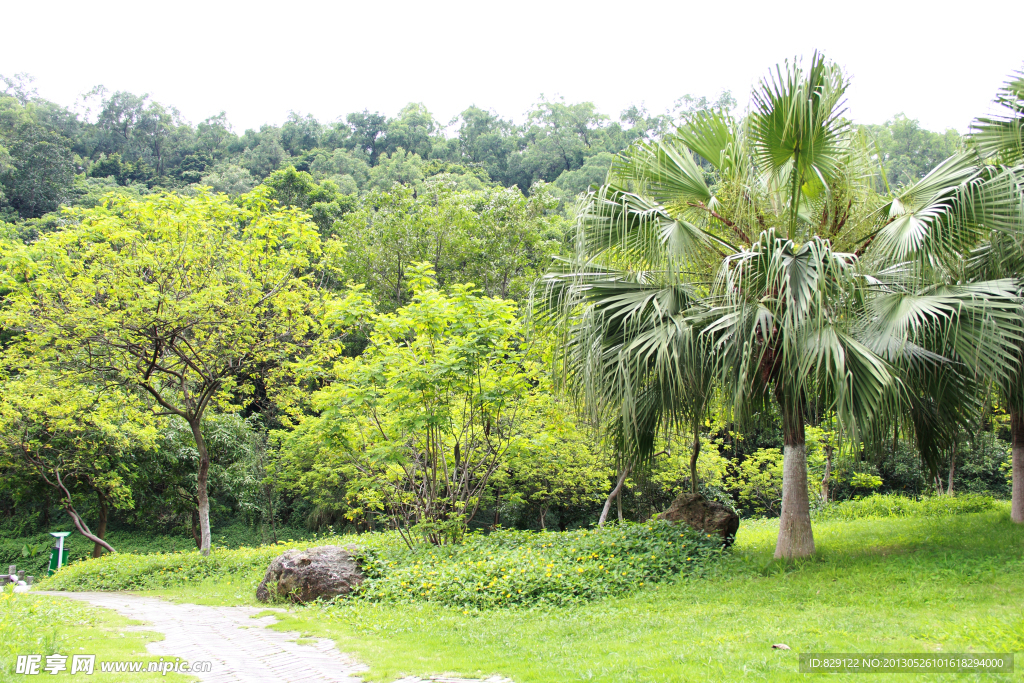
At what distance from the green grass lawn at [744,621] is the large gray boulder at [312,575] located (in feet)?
1.28

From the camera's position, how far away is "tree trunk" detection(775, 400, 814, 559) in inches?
300

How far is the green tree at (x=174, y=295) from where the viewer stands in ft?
37.9

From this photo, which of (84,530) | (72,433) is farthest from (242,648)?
(72,433)

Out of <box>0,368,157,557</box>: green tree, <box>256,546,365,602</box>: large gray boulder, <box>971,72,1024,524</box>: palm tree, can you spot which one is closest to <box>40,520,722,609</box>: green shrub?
<box>256,546,365,602</box>: large gray boulder

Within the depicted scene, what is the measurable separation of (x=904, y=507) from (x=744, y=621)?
903cm

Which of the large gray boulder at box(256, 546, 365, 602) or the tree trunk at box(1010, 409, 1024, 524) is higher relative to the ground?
the tree trunk at box(1010, 409, 1024, 524)

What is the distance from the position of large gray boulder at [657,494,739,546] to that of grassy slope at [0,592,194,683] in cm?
653

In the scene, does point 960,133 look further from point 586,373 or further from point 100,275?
point 100,275

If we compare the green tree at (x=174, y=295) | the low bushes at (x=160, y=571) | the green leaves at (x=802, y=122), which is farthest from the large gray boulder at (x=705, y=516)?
the green tree at (x=174, y=295)

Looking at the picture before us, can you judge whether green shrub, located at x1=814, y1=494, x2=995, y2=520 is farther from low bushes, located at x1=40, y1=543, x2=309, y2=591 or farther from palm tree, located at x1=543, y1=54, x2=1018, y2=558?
low bushes, located at x1=40, y1=543, x2=309, y2=591

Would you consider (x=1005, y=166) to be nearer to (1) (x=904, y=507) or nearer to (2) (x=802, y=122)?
(2) (x=802, y=122)

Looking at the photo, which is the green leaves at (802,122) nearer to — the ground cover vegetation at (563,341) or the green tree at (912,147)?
the ground cover vegetation at (563,341)

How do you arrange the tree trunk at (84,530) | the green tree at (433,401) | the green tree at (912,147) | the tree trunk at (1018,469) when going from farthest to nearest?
the green tree at (912,147)
the tree trunk at (84,530)
the green tree at (433,401)
the tree trunk at (1018,469)

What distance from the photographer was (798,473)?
25.3 ft
